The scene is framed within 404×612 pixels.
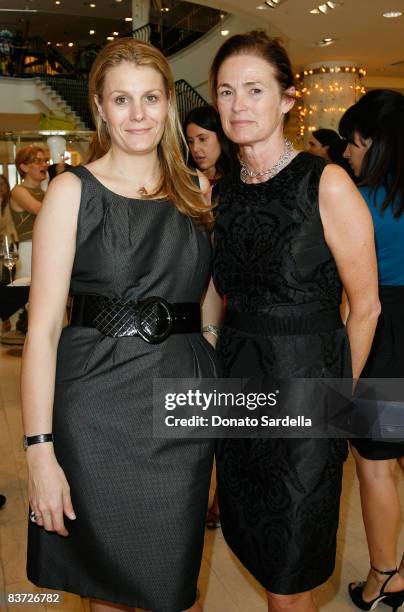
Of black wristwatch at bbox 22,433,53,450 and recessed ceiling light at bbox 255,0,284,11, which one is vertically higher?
recessed ceiling light at bbox 255,0,284,11

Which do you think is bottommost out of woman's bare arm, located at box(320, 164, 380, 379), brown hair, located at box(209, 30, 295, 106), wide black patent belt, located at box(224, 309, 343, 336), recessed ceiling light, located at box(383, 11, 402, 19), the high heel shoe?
the high heel shoe

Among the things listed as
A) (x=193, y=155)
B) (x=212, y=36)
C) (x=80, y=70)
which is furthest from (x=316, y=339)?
(x=80, y=70)

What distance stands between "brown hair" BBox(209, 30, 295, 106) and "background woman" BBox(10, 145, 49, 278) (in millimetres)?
3799

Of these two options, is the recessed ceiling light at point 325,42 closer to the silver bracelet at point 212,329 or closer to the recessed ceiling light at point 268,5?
the recessed ceiling light at point 268,5

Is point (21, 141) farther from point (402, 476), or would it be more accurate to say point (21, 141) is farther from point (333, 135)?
point (402, 476)

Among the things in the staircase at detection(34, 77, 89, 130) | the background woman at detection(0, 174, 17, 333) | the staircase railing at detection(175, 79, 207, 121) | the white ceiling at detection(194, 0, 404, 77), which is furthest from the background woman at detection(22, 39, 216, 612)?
the staircase at detection(34, 77, 89, 130)

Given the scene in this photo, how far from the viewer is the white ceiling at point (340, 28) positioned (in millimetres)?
10172

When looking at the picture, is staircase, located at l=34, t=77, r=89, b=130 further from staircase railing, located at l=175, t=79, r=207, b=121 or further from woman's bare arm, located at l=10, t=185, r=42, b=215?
woman's bare arm, located at l=10, t=185, r=42, b=215

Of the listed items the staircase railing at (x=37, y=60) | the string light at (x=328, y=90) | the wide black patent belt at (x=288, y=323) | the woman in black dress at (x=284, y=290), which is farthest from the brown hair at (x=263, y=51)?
the staircase railing at (x=37, y=60)

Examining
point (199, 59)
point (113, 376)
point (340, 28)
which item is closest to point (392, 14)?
point (340, 28)

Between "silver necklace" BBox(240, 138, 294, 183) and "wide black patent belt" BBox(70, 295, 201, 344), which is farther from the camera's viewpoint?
"silver necklace" BBox(240, 138, 294, 183)

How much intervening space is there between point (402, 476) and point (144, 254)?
8.80ft

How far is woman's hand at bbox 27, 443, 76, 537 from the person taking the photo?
5.34 feet

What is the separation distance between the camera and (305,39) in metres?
12.4
